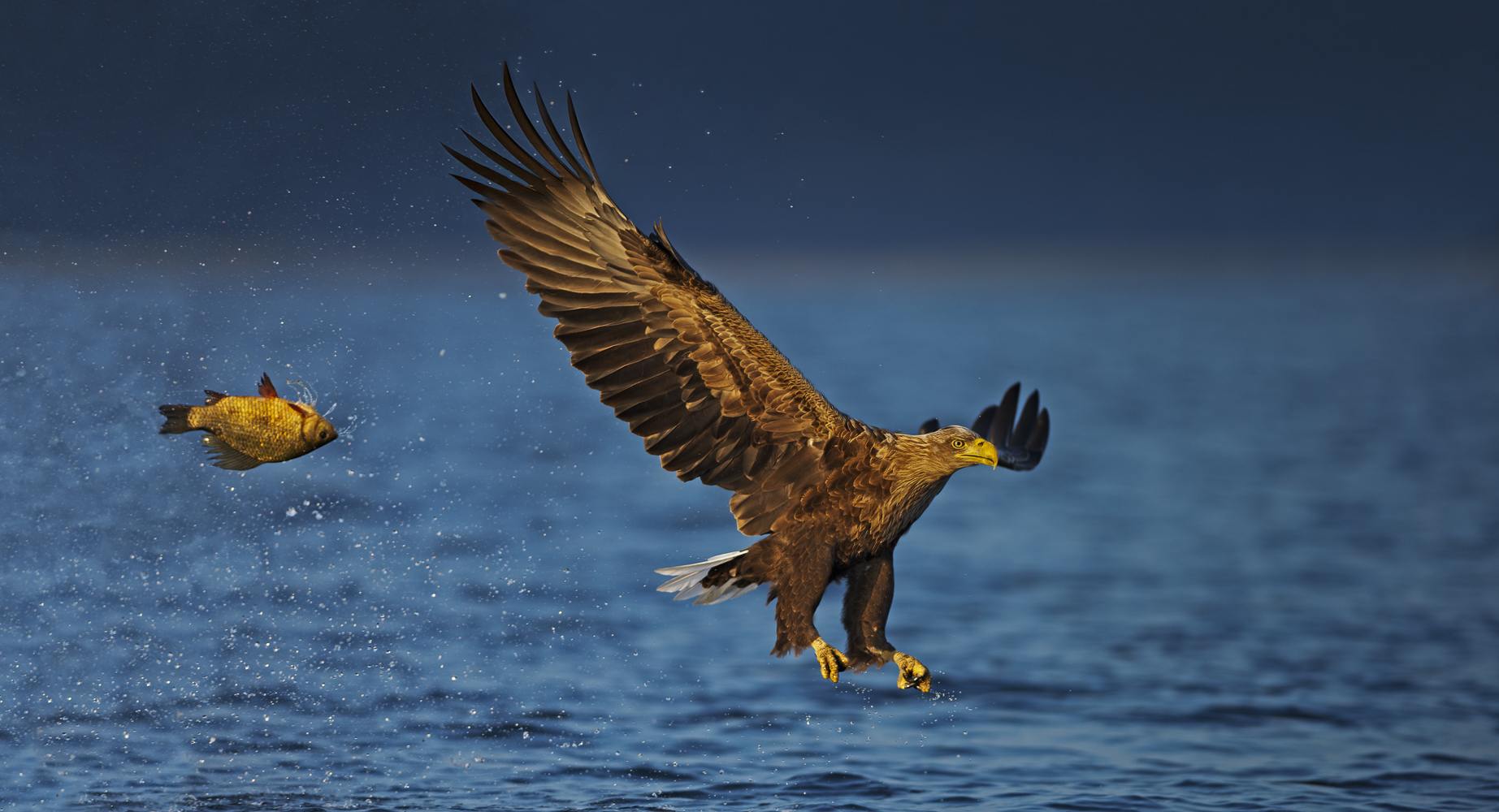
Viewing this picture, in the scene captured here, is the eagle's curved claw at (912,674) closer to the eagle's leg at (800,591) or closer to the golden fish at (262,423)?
the eagle's leg at (800,591)

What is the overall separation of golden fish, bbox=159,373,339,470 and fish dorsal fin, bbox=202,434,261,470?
2.0 inches

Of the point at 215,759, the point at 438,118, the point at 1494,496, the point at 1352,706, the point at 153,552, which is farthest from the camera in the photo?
the point at 438,118

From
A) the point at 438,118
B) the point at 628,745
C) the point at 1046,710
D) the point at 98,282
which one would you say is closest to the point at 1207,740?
the point at 1046,710

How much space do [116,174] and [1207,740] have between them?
36.2 ft

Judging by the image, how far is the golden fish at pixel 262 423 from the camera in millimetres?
4789

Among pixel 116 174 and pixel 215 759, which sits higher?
pixel 116 174

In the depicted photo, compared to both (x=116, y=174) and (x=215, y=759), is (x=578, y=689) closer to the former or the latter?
(x=215, y=759)

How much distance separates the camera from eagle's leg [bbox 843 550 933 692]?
566 centimetres

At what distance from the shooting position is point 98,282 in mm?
11180

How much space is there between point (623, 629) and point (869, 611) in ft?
14.2

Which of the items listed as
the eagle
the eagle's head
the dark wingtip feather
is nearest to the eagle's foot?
the eagle

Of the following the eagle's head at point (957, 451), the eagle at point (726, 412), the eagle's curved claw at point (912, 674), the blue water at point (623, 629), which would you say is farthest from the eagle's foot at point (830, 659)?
the blue water at point (623, 629)

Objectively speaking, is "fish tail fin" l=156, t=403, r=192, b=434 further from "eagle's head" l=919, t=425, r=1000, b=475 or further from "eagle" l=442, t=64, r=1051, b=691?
"eagle's head" l=919, t=425, r=1000, b=475

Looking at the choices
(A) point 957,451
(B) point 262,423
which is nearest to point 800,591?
(A) point 957,451
